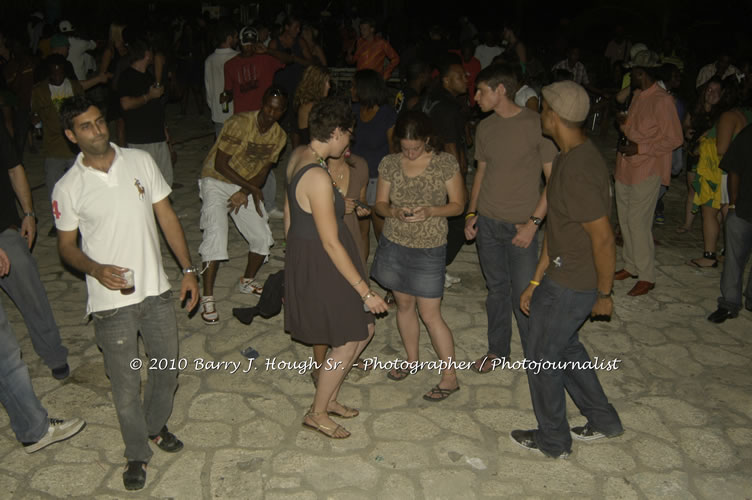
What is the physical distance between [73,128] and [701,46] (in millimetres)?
20930

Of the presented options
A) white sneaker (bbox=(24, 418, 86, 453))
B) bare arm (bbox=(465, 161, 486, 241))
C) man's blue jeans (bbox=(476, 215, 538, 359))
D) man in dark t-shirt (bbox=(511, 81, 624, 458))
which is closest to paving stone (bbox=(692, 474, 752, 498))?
man in dark t-shirt (bbox=(511, 81, 624, 458))

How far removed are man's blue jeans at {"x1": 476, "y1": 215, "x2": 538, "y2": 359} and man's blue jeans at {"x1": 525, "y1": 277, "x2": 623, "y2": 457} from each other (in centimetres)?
60

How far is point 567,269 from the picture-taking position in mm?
3666

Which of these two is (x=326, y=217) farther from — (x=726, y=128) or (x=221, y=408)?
(x=726, y=128)

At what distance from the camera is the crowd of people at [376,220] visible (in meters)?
3.54

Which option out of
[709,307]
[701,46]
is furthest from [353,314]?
[701,46]

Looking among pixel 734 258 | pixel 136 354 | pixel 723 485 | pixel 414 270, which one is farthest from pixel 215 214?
pixel 734 258

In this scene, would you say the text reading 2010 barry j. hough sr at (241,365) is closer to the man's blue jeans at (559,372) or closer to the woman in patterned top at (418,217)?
the woman in patterned top at (418,217)

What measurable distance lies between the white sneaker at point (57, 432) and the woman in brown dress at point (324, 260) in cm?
157

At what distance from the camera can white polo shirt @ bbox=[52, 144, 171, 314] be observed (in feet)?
11.2

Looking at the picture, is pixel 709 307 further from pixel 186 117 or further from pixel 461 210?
pixel 186 117

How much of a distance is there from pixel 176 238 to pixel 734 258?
479 cm

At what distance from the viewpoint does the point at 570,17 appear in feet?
92.0

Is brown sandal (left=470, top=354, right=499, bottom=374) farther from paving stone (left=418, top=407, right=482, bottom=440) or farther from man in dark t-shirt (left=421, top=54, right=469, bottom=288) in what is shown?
man in dark t-shirt (left=421, top=54, right=469, bottom=288)
